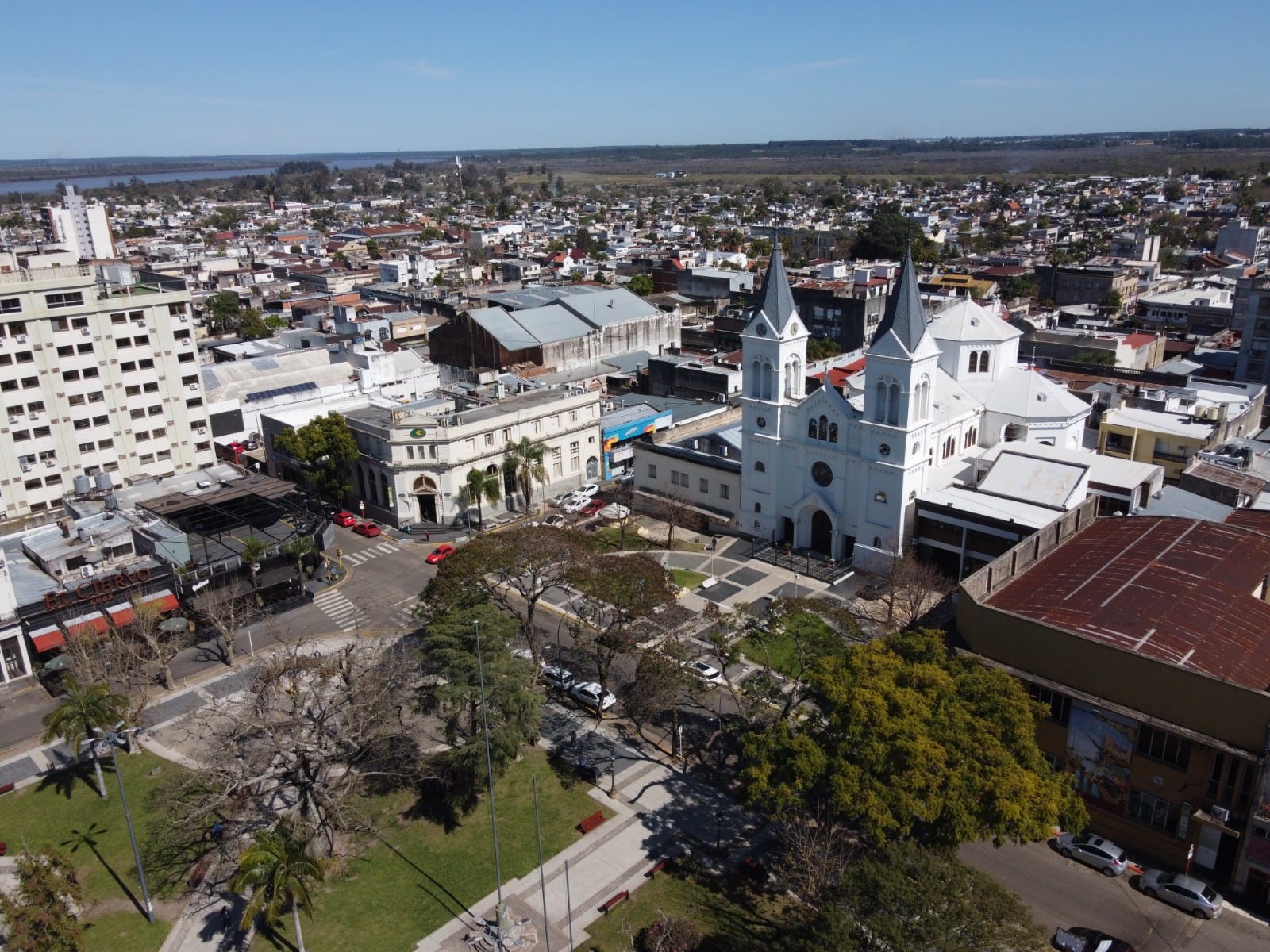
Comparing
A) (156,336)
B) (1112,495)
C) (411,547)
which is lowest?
(411,547)

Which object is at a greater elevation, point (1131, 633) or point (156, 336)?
point (156, 336)

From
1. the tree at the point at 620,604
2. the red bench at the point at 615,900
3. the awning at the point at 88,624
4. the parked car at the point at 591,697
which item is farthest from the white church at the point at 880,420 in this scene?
the awning at the point at 88,624

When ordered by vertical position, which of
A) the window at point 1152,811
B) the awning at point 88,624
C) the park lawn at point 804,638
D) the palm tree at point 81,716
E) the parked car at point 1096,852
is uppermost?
the park lawn at point 804,638

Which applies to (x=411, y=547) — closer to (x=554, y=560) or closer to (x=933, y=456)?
(x=554, y=560)

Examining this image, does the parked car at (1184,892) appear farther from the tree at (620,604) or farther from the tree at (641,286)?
the tree at (641,286)

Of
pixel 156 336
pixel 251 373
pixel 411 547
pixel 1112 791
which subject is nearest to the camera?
pixel 1112 791

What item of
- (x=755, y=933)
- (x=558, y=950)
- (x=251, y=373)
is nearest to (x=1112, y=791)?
(x=755, y=933)

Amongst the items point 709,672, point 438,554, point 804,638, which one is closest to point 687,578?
point 709,672
